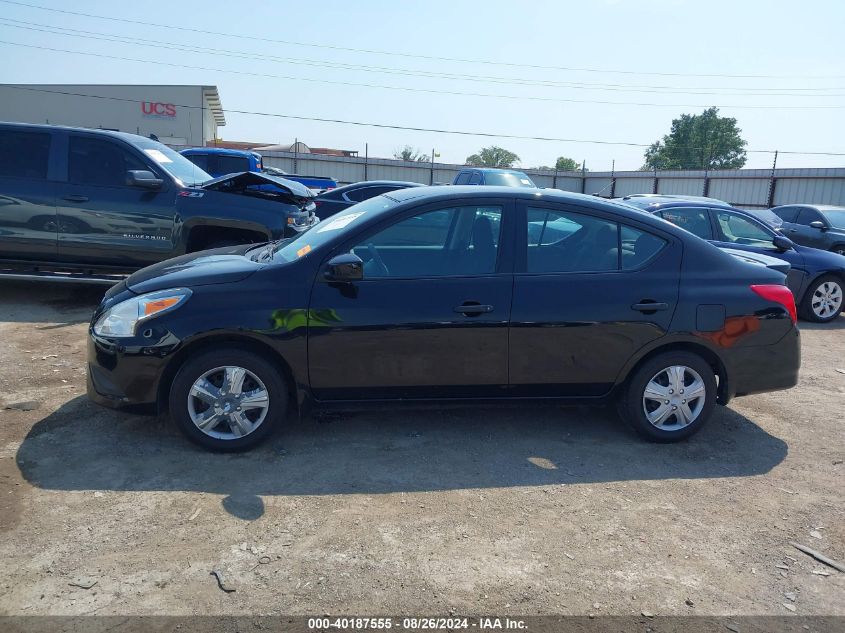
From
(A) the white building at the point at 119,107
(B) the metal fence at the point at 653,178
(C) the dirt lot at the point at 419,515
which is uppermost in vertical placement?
(A) the white building at the point at 119,107

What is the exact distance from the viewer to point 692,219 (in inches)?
352

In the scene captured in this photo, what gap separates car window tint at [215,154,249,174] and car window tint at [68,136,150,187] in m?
9.00

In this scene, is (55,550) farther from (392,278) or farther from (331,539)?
(392,278)

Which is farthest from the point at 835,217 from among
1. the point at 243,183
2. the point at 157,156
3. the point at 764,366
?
the point at 157,156

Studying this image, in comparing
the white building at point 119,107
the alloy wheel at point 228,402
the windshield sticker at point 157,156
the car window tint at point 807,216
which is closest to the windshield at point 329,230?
the alloy wheel at point 228,402

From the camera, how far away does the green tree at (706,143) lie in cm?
6769

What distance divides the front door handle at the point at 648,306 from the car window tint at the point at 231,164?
1391cm

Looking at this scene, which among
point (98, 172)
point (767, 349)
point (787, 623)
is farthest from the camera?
point (98, 172)

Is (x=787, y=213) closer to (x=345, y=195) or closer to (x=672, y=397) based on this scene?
(x=345, y=195)

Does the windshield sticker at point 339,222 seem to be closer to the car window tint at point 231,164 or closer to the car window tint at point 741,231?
the car window tint at point 741,231

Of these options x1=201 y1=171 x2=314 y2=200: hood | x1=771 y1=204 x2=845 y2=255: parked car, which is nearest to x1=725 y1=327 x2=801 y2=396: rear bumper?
x1=201 y1=171 x2=314 y2=200: hood

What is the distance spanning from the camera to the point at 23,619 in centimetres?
269

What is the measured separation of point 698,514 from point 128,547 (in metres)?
3.01

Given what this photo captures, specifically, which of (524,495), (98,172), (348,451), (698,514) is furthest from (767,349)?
(98,172)
